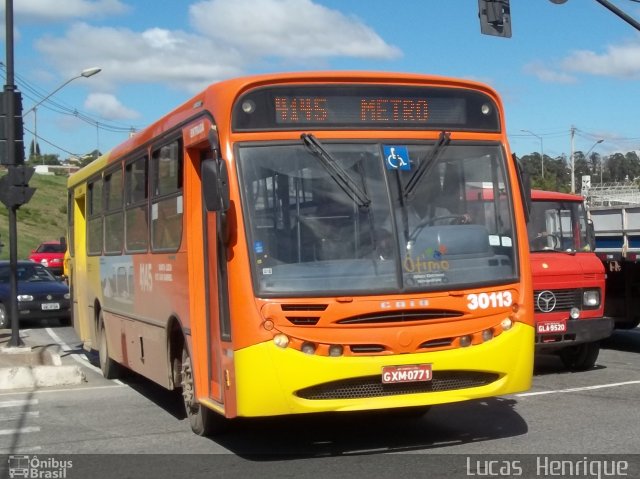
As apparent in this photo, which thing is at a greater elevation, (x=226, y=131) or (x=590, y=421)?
(x=226, y=131)

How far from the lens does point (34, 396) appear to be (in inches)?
465

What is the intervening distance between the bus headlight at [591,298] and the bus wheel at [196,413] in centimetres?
584

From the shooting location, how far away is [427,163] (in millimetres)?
7887

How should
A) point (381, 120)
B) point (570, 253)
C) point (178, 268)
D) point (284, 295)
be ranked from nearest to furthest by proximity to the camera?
point (284, 295) → point (381, 120) → point (178, 268) → point (570, 253)

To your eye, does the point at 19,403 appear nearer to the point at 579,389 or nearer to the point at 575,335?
the point at 579,389

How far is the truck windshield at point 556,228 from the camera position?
13227mm

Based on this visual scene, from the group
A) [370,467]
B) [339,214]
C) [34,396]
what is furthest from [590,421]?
[34,396]

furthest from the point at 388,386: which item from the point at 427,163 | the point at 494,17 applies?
the point at 494,17

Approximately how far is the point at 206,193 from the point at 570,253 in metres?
7.05

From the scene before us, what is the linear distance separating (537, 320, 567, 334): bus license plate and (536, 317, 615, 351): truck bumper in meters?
0.04

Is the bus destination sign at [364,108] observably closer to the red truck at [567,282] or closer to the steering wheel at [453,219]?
the steering wheel at [453,219]

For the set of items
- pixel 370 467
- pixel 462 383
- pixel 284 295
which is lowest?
pixel 370 467

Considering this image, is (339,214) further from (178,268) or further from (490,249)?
(178,268)

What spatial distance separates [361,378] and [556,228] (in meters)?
6.70
